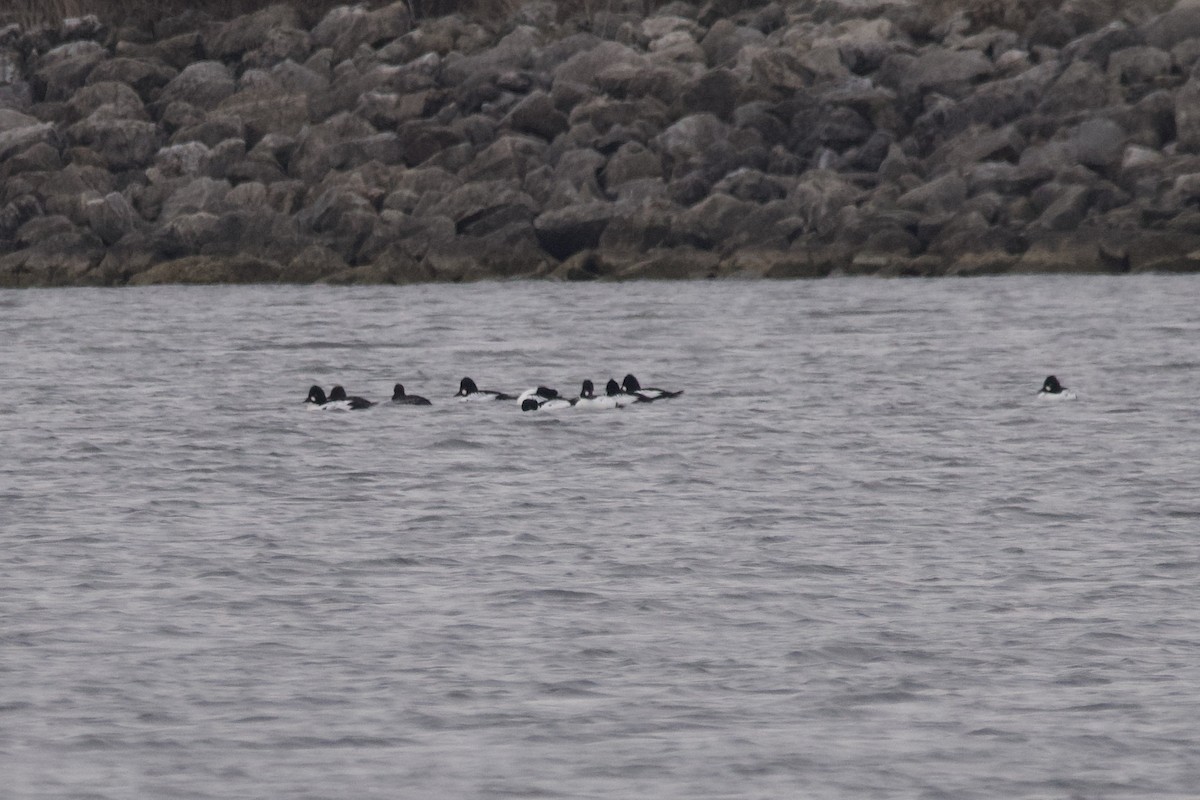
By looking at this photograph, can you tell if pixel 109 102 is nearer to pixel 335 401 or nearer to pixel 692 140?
pixel 692 140

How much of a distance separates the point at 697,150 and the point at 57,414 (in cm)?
2034

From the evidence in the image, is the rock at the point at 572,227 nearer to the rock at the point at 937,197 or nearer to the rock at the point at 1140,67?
the rock at the point at 937,197

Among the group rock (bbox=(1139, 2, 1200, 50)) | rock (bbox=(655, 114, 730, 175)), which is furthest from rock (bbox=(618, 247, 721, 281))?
rock (bbox=(1139, 2, 1200, 50))

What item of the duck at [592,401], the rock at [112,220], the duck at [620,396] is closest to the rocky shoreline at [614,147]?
the rock at [112,220]

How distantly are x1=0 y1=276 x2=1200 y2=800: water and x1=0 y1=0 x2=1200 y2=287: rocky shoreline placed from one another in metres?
11.7

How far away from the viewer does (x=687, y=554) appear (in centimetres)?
1337

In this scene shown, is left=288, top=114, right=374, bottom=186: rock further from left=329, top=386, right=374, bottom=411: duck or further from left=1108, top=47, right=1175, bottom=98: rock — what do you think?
left=329, top=386, right=374, bottom=411: duck

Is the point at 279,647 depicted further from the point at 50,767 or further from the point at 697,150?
the point at 697,150

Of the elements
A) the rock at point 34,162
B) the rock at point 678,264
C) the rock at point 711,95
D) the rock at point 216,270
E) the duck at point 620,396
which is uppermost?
the rock at point 711,95

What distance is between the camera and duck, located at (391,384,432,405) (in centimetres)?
2231

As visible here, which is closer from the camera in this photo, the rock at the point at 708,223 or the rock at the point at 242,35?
the rock at the point at 708,223

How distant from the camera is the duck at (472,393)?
73.7 ft

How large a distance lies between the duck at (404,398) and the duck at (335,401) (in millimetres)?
347

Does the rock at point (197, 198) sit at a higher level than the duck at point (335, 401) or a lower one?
higher
